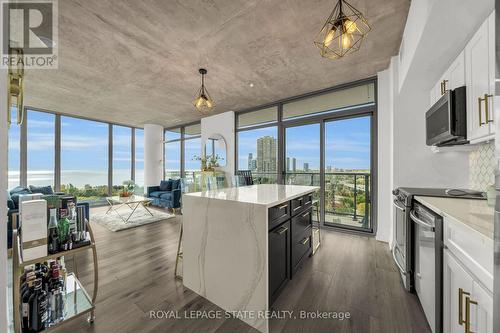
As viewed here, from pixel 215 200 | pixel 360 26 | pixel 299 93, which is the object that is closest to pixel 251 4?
pixel 360 26

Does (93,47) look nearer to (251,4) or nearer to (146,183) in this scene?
(251,4)

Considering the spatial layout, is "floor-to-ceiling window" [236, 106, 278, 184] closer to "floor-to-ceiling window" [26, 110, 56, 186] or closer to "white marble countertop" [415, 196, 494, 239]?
"white marble countertop" [415, 196, 494, 239]

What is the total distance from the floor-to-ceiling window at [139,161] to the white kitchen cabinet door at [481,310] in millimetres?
8251

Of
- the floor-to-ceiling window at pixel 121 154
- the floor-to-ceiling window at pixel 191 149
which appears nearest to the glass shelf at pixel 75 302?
the floor-to-ceiling window at pixel 191 149

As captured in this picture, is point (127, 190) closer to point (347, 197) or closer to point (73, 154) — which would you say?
point (73, 154)

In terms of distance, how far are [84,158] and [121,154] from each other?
106cm

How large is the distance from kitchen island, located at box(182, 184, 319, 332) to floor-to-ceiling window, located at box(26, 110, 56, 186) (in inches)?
238

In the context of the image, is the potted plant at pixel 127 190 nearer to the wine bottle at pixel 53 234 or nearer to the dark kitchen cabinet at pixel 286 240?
the wine bottle at pixel 53 234

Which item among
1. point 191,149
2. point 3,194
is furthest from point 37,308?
point 191,149

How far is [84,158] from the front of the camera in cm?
621

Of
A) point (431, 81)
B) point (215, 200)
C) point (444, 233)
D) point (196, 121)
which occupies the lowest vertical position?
point (444, 233)

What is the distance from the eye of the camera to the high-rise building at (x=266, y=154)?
484 centimetres

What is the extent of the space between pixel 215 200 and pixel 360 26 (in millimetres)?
2519

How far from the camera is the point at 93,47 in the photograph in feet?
8.53
